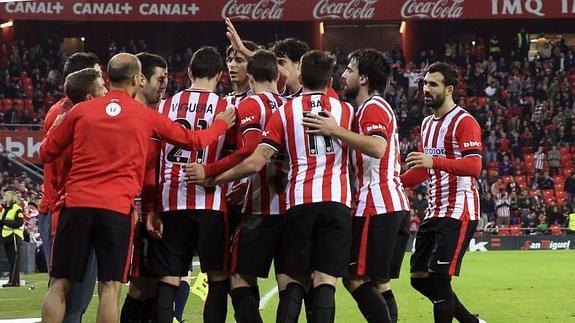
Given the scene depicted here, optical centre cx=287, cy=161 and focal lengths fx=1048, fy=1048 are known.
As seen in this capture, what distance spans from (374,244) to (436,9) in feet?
101

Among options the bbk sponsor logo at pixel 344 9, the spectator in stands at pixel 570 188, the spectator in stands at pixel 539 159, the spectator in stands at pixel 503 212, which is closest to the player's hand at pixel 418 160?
the spectator in stands at pixel 503 212

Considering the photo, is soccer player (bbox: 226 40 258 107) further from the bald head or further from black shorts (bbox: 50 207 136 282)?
black shorts (bbox: 50 207 136 282)

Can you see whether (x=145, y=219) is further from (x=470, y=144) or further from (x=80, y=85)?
(x=470, y=144)

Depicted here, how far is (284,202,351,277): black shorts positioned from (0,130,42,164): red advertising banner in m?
26.0

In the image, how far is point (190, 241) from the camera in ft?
25.6

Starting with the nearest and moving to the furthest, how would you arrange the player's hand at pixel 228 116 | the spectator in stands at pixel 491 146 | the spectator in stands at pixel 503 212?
1. the player's hand at pixel 228 116
2. the spectator in stands at pixel 503 212
3. the spectator in stands at pixel 491 146

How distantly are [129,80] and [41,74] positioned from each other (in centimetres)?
3206

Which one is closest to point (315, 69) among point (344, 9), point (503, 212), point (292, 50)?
point (292, 50)

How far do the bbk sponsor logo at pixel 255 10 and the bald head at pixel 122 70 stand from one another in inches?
1188

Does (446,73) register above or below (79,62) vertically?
below

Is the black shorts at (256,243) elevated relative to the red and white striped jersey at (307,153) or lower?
lower

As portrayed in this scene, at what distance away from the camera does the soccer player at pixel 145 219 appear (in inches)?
310

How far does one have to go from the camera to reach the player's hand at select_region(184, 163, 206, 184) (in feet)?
24.7

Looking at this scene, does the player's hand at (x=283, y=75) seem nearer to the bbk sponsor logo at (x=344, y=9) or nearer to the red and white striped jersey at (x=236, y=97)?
the red and white striped jersey at (x=236, y=97)
